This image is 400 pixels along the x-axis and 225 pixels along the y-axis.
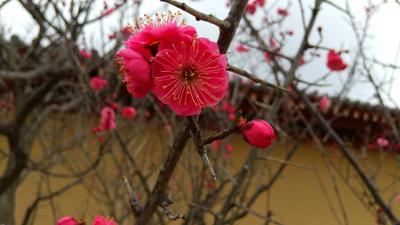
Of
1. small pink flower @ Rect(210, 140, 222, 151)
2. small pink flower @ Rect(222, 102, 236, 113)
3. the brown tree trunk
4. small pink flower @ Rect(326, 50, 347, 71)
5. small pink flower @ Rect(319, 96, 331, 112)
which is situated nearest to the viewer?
small pink flower @ Rect(326, 50, 347, 71)

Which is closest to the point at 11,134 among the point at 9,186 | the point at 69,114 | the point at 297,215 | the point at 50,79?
the point at 9,186

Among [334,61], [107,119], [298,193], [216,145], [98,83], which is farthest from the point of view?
[298,193]

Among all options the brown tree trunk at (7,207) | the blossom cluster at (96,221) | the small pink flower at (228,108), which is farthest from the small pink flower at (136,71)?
the small pink flower at (228,108)

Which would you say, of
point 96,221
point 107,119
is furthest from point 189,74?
point 107,119

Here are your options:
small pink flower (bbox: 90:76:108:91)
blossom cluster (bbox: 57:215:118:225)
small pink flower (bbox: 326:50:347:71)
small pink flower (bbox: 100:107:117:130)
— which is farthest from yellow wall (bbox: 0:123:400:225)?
blossom cluster (bbox: 57:215:118:225)

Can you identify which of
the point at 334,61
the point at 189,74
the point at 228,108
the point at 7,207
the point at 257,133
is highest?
the point at 228,108

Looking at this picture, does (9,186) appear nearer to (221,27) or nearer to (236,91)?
(236,91)

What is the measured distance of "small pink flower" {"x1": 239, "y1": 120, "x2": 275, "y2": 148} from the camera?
1.28 meters

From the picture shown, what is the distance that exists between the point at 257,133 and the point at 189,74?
0.31m

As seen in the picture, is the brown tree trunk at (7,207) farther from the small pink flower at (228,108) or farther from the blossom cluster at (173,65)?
the blossom cluster at (173,65)

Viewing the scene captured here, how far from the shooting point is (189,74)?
4.94ft

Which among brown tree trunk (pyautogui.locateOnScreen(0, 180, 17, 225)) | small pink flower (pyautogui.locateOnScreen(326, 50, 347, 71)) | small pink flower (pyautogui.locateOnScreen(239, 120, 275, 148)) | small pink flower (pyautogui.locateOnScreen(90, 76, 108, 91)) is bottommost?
small pink flower (pyautogui.locateOnScreen(239, 120, 275, 148))

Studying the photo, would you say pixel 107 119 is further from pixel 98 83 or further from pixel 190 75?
pixel 190 75

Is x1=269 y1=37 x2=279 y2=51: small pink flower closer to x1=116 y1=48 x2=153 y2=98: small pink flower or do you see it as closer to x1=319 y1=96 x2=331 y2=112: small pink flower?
x1=319 y1=96 x2=331 y2=112: small pink flower
